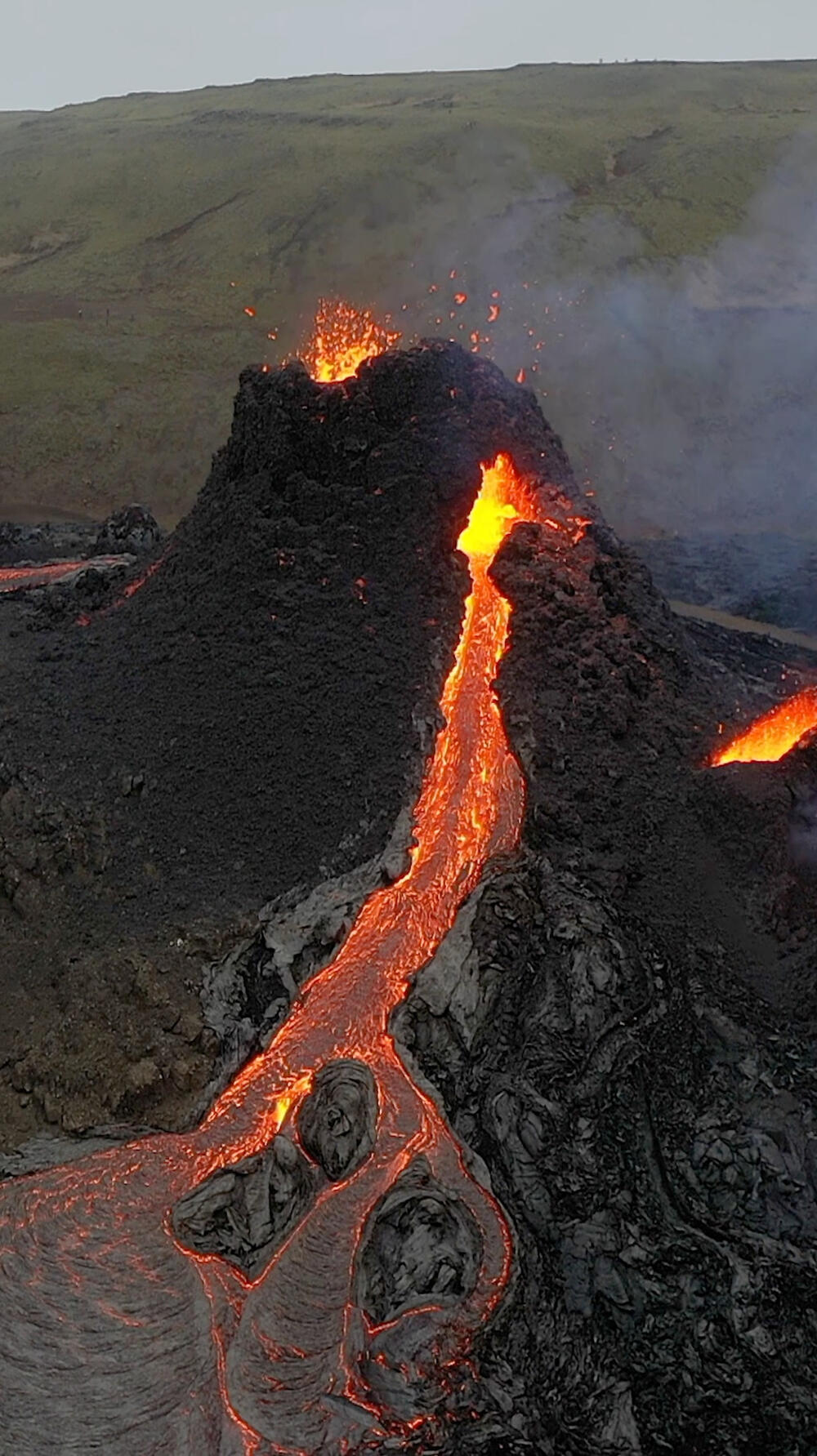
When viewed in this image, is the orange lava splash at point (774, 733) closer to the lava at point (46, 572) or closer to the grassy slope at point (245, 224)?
the lava at point (46, 572)

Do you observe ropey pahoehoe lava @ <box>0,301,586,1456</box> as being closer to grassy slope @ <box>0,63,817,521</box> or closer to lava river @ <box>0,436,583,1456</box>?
lava river @ <box>0,436,583,1456</box>

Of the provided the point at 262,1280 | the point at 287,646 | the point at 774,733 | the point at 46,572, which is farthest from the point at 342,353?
the point at 262,1280

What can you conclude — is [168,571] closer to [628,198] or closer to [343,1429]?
[343,1429]

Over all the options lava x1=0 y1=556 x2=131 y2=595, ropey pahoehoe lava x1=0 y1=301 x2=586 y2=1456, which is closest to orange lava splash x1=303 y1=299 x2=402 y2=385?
lava x1=0 y1=556 x2=131 y2=595

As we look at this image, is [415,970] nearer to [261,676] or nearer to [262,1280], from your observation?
[262,1280]

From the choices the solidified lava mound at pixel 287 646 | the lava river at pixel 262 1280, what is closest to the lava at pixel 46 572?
the solidified lava mound at pixel 287 646
